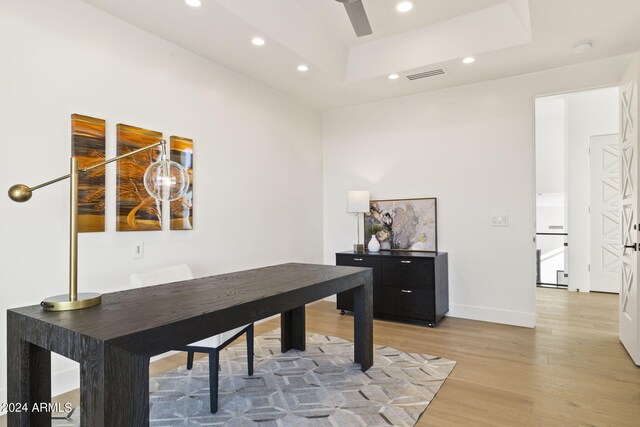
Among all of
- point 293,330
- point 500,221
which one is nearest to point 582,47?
point 500,221

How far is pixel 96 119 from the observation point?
2684 mm

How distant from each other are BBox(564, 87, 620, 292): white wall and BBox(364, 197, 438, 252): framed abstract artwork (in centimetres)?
287

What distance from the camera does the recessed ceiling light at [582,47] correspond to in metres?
3.26

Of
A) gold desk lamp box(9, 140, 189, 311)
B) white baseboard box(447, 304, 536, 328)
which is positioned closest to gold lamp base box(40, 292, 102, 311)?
gold desk lamp box(9, 140, 189, 311)

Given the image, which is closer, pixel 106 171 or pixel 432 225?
pixel 106 171

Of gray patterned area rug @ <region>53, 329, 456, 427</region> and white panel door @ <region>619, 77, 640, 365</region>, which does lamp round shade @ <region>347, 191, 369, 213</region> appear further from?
white panel door @ <region>619, 77, 640, 365</region>

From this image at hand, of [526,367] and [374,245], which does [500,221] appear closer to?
[374,245]

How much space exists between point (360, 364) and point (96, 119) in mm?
2658

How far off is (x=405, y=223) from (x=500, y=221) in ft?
3.50

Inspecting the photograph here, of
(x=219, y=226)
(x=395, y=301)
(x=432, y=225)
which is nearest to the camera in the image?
(x=219, y=226)

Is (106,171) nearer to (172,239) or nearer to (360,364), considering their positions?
(172,239)

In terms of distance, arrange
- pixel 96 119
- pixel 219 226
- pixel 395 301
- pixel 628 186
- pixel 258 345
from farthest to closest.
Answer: pixel 395 301
pixel 219 226
pixel 258 345
pixel 628 186
pixel 96 119

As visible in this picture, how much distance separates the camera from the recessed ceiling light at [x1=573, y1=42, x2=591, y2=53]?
10.7 feet

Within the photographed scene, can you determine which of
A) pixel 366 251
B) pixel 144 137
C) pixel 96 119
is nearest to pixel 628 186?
pixel 366 251
